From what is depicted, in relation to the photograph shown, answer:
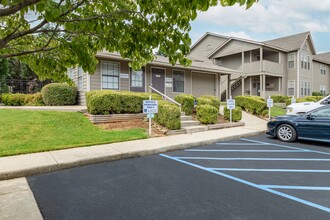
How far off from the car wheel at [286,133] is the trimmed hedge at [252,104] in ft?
21.9

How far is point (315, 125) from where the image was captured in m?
7.83

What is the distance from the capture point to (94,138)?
780cm

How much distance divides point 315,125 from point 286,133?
3.20 ft

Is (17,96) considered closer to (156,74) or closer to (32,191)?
(156,74)

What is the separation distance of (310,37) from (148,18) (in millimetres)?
28782

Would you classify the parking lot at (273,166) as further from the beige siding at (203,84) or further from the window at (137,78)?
the beige siding at (203,84)

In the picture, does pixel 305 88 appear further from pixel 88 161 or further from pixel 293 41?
pixel 88 161

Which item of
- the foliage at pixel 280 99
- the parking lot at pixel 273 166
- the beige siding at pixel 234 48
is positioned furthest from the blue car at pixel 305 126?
the beige siding at pixel 234 48

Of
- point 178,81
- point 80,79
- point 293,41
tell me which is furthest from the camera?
point 293,41

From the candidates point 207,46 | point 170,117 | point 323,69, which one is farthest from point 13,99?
point 323,69

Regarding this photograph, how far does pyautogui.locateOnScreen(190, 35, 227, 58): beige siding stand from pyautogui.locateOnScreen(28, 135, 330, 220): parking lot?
22.6m

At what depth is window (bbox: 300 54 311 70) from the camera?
2492 centimetres

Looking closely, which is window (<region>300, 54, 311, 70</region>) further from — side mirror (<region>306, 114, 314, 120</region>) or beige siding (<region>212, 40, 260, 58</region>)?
side mirror (<region>306, 114, 314, 120</region>)

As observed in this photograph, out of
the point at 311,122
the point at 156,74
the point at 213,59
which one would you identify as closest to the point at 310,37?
the point at 213,59
